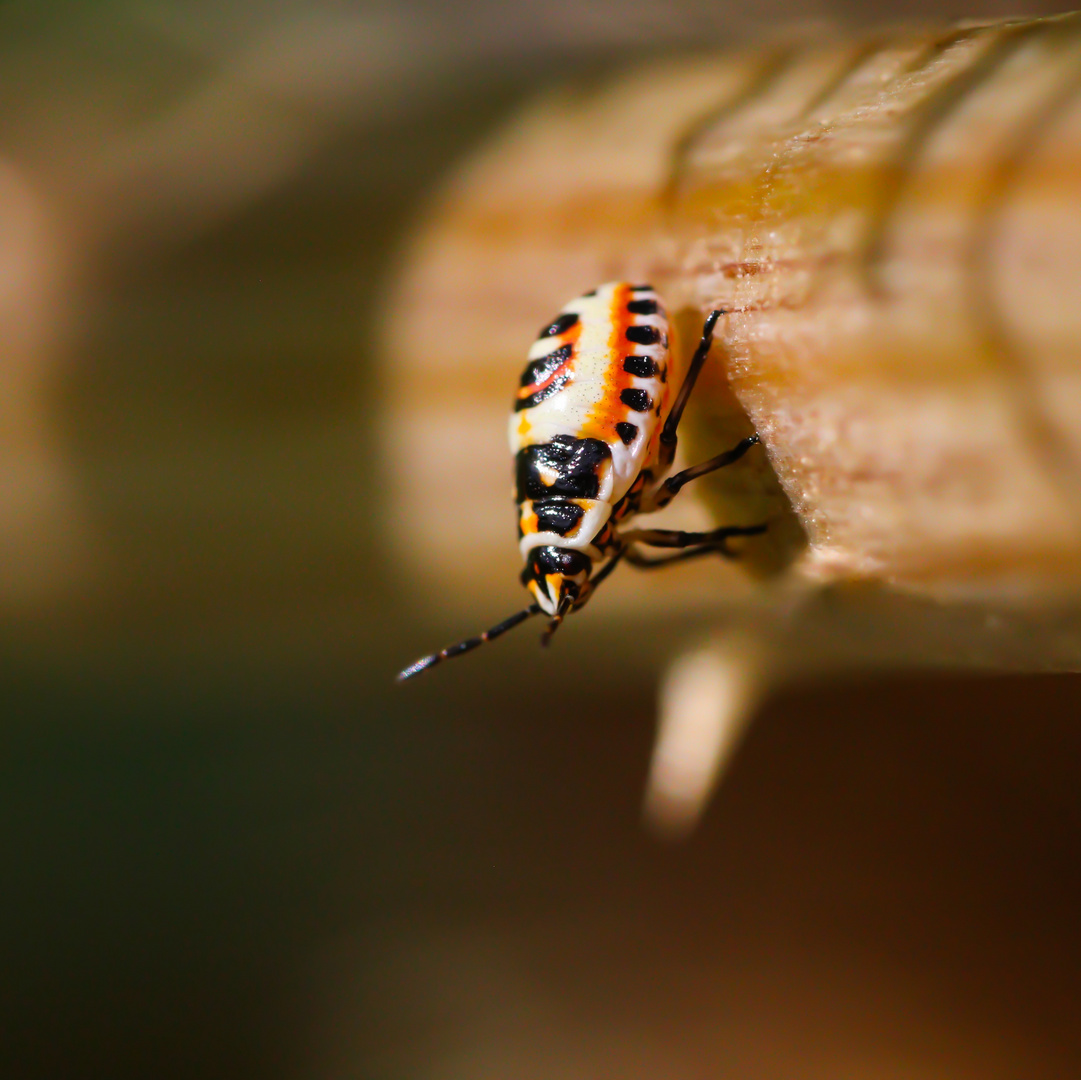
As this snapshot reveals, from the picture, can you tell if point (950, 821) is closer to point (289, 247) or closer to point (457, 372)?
point (457, 372)

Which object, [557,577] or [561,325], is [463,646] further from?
[561,325]

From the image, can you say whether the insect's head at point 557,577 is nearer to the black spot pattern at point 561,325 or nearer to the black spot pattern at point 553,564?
the black spot pattern at point 553,564

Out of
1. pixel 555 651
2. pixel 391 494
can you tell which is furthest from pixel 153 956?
pixel 391 494

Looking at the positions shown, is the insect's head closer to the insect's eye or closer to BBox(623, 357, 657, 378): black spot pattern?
the insect's eye

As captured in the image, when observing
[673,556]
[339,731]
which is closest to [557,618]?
[673,556]

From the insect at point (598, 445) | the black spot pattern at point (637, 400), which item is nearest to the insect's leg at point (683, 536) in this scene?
the insect at point (598, 445)
